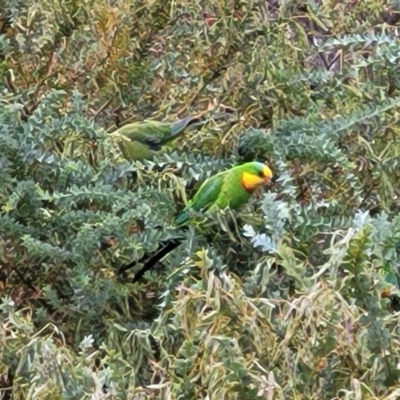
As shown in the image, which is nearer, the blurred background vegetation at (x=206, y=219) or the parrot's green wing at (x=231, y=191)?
the blurred background vegetation at (x=206, y=219)

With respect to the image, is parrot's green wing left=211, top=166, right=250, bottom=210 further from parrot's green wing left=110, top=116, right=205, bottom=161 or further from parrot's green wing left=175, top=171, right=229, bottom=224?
parrot's green wing left=110, top=116, right=205, bottom=161

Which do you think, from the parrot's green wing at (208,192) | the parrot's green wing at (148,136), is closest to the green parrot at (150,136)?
the parrot's green wing at (148,136)

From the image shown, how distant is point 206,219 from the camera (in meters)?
1.61

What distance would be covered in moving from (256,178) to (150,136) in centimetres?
32

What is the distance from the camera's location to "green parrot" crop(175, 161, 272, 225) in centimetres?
175

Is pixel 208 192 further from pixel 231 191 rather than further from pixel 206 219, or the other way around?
pixel 206 219

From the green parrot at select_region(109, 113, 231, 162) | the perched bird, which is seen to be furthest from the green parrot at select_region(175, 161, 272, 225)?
the green parrot at select_region(109, 113, 231, 162)

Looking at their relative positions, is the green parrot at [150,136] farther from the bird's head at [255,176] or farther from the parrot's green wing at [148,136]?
the bird's head at [255,176]

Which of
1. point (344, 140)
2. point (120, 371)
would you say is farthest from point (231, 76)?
point (120, 371)

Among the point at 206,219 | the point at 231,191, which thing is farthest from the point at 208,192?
the point at 206,219

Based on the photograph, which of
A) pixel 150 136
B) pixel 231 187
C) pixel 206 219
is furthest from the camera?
pixel 150 136

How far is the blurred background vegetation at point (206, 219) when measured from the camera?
107cm

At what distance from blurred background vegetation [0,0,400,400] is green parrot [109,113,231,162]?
0.04 meters

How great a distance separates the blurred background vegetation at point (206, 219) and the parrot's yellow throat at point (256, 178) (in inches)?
1.2
